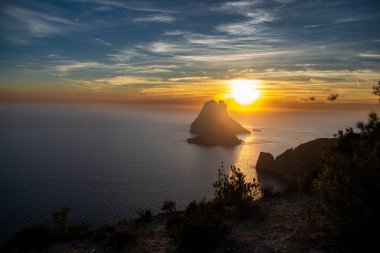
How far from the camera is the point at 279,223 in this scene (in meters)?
19.1

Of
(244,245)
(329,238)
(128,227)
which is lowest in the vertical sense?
(128,227)

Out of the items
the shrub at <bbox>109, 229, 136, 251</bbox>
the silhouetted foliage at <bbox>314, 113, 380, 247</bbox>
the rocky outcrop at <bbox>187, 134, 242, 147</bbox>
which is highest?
the silhouetted foliage at <bbox>314, 113, 380, 247</bbox>

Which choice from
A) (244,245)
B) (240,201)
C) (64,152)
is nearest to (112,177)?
(64,152)

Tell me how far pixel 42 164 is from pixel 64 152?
27543 millimetres

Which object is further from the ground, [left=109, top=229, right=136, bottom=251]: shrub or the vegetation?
the vegetation

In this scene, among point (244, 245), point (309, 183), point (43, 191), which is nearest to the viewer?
point (244, 245)

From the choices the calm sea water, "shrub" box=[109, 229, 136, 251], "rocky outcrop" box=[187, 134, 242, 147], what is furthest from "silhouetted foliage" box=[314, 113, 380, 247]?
"rocky outcrop" box=[187, 134, 242, 147]

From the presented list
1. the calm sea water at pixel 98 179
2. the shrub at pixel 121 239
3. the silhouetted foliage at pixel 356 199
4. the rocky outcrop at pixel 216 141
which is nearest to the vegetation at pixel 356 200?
the silhouetted foliage at pixel 356 199

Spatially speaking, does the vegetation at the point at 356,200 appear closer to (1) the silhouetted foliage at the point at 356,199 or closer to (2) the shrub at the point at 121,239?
(1) the silhouetted foliage at the point at 356,199

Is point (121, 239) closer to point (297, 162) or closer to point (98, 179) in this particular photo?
point (98, 179)

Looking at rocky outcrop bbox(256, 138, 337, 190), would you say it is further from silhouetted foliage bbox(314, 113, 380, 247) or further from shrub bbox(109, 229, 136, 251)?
silhouetted foliage bbox(314, 113, 380, 247)

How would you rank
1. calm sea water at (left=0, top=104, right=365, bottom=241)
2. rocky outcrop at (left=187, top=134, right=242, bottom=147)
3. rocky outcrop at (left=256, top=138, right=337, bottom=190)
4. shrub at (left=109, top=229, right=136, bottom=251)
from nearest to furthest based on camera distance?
shrub at (left=109, top=229, right=136, bottom=251) → calm sea water at (left=0, top=104, right=365, bottom=241) → rocky outcrop at (left=256, top=138, right=337, bottom=190) → rocky outcrop at (left=187, top=134, right=242, bottom=147)

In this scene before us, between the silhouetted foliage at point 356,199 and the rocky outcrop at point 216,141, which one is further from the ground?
the silhouetted foliage at point 356,199

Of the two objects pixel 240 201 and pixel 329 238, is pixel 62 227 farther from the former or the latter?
pixel 329 238
